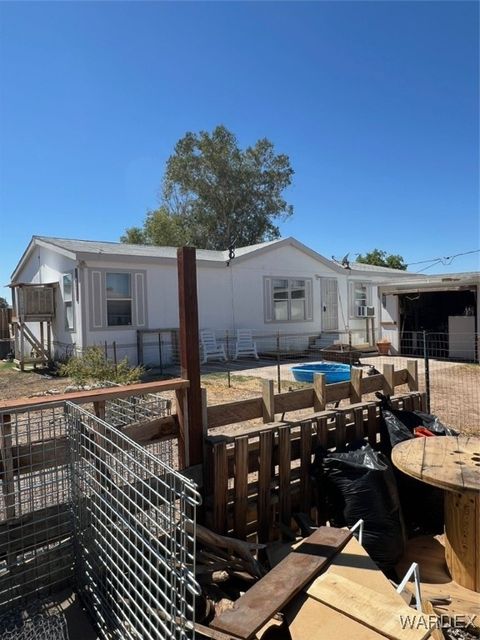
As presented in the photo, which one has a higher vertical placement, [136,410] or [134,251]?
[134,251]

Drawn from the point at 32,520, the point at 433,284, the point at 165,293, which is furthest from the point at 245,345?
the point at 32,520

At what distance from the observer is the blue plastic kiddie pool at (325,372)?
30.7 feet

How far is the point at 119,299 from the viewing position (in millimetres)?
12234

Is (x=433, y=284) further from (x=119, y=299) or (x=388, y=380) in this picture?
(x=119, y=299)

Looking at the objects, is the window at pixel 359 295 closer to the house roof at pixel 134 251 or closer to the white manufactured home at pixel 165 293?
the white manufactured home at pixel 165 293

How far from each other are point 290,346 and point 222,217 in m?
16.4

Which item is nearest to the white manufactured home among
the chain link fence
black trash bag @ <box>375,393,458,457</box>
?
the chain link fence

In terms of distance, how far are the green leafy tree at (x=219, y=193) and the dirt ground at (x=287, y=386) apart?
61.8 feet

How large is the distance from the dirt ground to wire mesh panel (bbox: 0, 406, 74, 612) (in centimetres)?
307

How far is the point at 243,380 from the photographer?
9.91 metres

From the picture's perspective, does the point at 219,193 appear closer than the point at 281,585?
No

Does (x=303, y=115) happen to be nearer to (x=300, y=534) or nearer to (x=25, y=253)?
(x=25, y=253)

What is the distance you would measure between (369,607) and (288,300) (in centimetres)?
1462

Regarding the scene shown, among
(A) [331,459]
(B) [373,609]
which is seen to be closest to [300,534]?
(A) [331,459]
